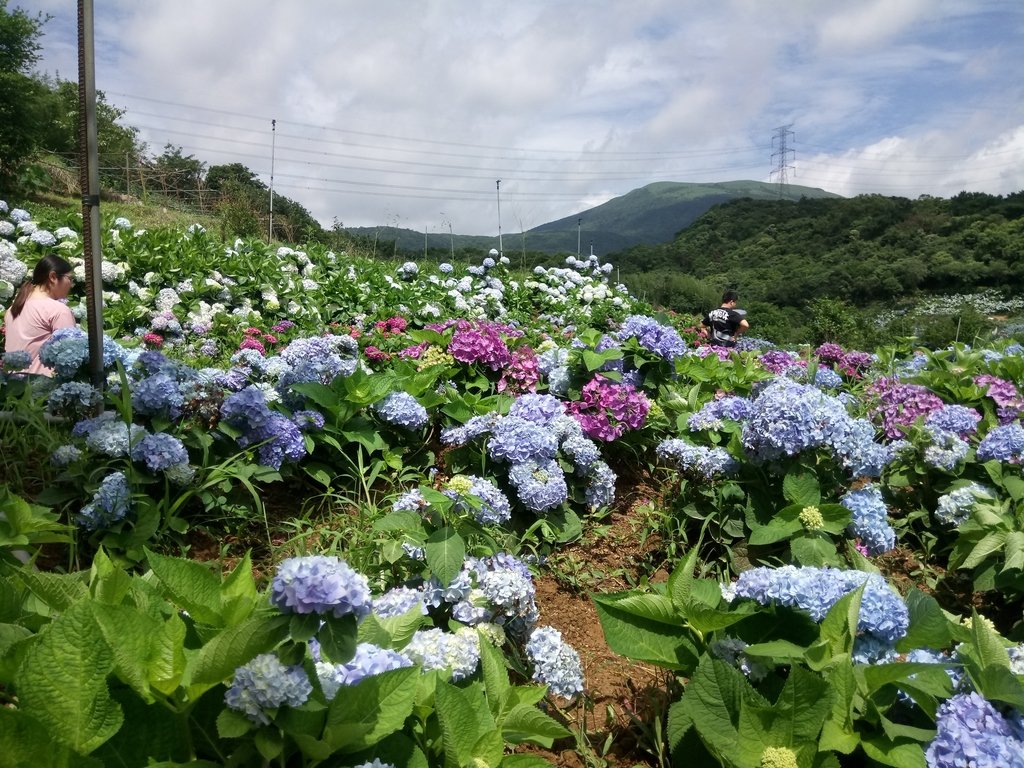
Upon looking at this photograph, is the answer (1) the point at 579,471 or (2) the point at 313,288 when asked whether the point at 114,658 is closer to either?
(1) the point at 579,471

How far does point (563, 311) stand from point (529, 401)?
477cm

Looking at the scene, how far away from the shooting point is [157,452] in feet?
6.88

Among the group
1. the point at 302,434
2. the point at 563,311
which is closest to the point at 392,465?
the point at 302,434

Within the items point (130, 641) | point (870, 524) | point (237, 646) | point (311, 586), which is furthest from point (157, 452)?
A: point (870, 524)

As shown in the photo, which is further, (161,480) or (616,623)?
(161,480)

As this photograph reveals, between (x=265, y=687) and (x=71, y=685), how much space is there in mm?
236

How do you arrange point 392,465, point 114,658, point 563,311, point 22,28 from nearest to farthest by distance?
1. point 114,658
2. point 392,465
3. point 563,311
4. point 22,28

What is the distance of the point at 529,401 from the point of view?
282 centimetres

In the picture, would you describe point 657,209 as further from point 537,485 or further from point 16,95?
point 537,485

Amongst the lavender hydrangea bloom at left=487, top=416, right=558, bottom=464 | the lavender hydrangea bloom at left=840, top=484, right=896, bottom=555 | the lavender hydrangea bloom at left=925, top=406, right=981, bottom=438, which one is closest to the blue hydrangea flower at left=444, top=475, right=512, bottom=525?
the lavender hydrangea bloom at left=487, top=416, right=558, bottom=464

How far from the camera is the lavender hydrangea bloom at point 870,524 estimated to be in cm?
221

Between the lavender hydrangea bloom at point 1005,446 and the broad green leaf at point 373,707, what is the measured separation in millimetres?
2638

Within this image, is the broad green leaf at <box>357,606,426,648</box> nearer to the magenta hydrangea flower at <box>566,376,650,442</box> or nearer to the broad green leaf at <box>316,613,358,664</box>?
the broad green leaf at <box>316,613,358,664</box>

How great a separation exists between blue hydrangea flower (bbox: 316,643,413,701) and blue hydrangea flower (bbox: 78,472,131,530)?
1234mm
